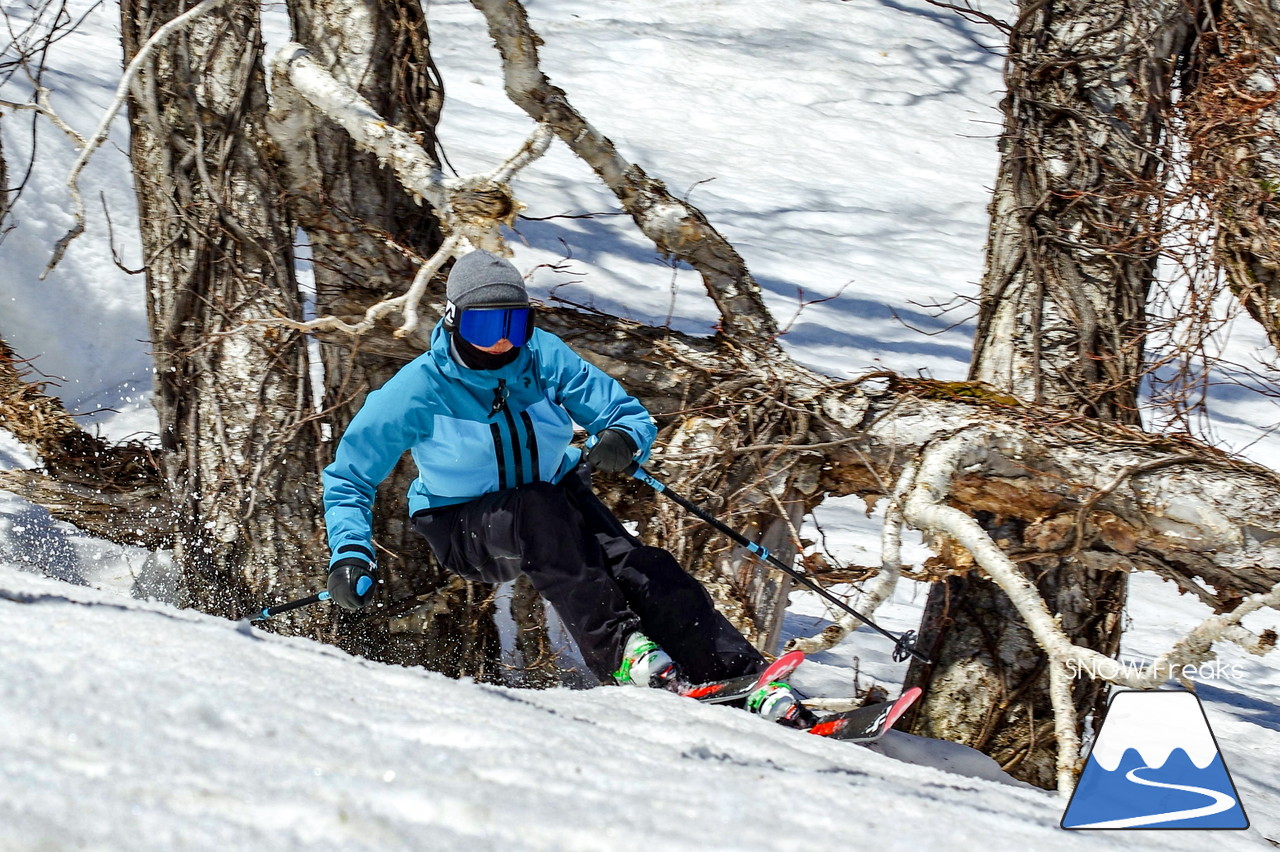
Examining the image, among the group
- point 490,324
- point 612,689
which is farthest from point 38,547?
point 612,689

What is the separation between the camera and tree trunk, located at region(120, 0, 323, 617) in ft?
15.0

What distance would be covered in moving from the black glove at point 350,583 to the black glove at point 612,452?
2.72 feet

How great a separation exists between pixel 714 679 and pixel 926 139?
35.2 feet

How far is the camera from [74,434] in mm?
5332

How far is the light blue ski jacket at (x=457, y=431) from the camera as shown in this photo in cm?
304

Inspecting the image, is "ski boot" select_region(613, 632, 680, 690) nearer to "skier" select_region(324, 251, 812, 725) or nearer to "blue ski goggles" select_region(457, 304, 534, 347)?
"skier" select_region(324, 251, 812, 725)

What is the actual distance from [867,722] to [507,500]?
1.26 m

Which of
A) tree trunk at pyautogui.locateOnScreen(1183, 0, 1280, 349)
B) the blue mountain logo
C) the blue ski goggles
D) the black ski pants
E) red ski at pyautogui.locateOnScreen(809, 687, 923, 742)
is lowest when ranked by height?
red ski at pyautogui.locateOnScreen(809, 687, 923, 742)

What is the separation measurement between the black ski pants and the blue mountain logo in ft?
4.74

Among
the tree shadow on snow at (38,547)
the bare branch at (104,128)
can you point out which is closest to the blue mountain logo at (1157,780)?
the bare branch at (104,128)

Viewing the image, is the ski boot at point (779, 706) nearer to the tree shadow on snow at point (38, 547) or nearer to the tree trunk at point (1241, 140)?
the tree trunk at point (1241, 140)

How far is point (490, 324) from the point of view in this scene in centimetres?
307

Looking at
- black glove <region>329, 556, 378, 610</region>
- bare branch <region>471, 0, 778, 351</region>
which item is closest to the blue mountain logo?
black glove <region>329, 556, 378, 610</region>

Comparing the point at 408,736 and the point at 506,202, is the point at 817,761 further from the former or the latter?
the point at 506,202
